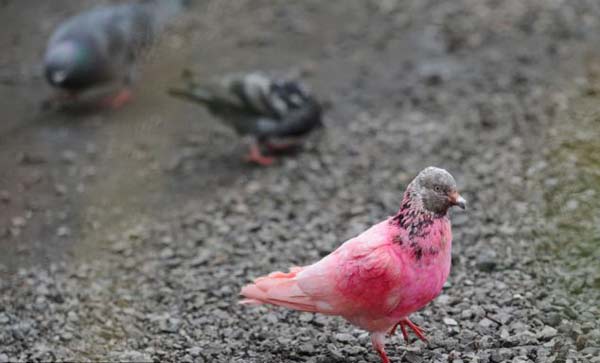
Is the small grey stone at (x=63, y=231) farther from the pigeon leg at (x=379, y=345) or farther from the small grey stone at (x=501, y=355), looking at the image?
the small grey stone at (x=501, y=355)

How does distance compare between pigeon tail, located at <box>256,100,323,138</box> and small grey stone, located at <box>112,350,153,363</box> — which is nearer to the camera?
small grey stone, located at <box>112,350,153,363</box>

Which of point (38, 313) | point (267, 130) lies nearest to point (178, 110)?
point (267, 130)

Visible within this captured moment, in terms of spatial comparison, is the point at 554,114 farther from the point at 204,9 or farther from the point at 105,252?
the point at 204,9

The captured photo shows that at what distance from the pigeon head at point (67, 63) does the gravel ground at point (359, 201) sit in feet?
1.79

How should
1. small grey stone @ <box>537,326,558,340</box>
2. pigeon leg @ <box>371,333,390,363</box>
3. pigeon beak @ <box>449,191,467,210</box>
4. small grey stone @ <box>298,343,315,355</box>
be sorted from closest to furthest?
pigeon beak @ <box>449,191,467,210</box>, pigeon leg @ <box>371,333,390,363</box>, small grey stone @ <box>537,326,558,340</box>, small grey stone @ <box>298,343,315,355</box>

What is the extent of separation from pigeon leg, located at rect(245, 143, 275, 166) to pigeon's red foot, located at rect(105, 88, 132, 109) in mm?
1697

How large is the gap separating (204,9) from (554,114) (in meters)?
4.25

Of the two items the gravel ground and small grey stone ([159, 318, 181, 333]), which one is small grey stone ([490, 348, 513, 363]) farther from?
small grey stone ([159, 318, 181, 333])

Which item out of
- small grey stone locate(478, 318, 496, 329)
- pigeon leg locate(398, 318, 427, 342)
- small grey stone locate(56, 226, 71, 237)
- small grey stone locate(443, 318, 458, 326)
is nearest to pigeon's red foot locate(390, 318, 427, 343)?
pigeon leg locate(398, 318, 427, 342)

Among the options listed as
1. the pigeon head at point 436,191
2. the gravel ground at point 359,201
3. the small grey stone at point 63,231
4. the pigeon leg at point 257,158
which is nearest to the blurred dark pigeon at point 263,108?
the pigeon leg at point 257,158

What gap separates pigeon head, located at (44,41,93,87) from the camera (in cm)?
758

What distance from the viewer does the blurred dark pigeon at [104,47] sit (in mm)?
7645

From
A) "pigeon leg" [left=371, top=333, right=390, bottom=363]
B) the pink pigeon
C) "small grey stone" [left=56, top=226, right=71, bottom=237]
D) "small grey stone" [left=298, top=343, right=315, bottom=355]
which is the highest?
the pink pigeon

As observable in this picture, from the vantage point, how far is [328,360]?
4031mm
